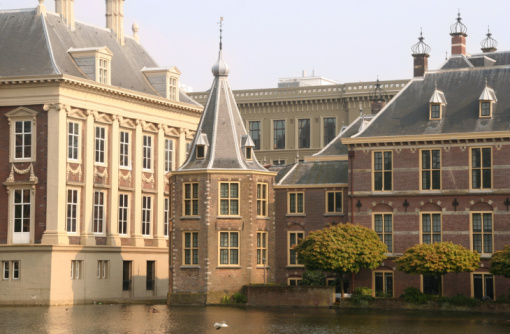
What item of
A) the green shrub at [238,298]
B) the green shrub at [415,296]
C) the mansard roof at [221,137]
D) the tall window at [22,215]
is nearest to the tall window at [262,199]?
the mansard roof at [221,137]

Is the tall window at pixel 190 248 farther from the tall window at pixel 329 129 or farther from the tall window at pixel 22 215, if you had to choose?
the tall window at pixel 329 129

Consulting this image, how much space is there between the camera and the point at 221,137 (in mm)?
72875

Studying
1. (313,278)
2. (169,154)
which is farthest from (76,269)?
(313,278)

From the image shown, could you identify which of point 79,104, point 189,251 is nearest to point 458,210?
point 189,251

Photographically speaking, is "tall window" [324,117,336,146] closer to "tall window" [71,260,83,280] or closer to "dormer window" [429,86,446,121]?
"tall window" [71,260,83,280]

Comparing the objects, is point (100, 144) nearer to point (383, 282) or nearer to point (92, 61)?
point (92, 61)

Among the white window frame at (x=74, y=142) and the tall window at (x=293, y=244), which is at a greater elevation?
the white window frame at (x=74, y=142)

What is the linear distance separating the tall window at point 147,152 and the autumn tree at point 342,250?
21.7 m

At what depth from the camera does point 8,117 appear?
77.8 meters

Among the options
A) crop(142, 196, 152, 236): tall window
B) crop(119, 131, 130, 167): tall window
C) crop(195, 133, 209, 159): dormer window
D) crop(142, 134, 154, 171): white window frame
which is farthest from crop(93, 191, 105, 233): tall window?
crop(195, 133, 209, 159): dormer window

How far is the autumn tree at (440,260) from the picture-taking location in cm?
6494

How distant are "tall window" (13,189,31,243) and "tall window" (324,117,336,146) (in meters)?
39.3

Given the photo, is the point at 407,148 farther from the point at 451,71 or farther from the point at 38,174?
the point at 38,174

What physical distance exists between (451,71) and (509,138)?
23.5ft
